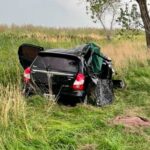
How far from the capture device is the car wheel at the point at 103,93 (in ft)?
42.8

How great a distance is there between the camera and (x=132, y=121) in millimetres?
10695

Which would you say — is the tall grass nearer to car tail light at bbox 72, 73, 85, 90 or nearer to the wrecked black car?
the wrecked black car

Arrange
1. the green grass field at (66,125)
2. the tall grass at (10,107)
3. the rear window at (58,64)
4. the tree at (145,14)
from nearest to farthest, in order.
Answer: the green grass field at (66,125) < the tall grass at (10,107) < the rear window at (58,64) < the tree at (145,14)

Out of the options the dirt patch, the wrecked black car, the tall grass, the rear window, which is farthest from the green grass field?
the rear window

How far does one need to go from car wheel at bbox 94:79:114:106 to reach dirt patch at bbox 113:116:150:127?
1932 mm

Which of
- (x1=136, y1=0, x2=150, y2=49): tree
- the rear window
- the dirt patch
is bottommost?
the dirt patch

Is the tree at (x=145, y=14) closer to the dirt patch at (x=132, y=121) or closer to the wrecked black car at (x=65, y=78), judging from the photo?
the wrecked black car at (x=65, y=78)

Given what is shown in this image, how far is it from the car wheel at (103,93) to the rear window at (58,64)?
39.2 inches

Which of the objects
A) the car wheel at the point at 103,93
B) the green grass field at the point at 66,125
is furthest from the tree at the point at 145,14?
the car wheel at the point at 103,93

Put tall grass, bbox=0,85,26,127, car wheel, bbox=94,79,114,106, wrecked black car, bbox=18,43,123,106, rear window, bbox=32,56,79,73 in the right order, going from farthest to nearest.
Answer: car wheel, bbox=94,79,114,106 < rear window, bbox=32,56,79,73 < wrecked black car, bbox=18,43,123,106 < tall grass, bbox=0,85,26,127

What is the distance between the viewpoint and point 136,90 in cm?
1616

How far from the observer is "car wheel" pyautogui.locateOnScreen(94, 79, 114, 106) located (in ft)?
42.8

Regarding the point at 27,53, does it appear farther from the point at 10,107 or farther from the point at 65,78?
the point at 10,107

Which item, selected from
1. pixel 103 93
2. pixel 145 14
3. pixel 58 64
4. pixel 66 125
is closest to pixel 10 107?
pixel 66 125
